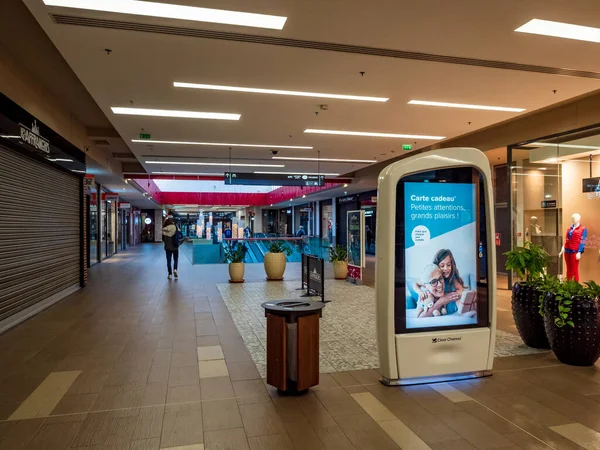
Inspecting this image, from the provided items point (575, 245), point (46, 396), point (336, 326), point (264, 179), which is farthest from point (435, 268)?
point (264, 179)

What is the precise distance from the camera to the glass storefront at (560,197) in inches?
327

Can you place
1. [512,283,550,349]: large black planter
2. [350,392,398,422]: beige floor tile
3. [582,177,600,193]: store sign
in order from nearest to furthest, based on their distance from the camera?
[350,392,398,422]: beige floor tile < [512,283,550,349]: large black planter < [582,177,600,193]: store sign

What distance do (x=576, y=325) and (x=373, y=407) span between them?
91.7 inches

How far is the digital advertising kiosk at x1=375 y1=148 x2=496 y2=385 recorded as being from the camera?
363cm

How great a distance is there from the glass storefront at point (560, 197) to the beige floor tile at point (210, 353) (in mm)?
6285

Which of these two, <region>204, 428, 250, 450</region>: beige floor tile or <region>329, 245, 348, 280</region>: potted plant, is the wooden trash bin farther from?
<region>329, 245, 348, 280</region>: potted plant

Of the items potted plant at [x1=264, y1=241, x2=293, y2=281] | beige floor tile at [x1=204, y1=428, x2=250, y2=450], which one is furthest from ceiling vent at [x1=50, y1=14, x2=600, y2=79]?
potted plant at [x1=264, y1=241, x2=293, y2=281]

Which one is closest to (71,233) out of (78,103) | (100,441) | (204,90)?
(78,103)

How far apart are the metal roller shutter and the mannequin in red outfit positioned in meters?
9.58

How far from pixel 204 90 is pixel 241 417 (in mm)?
4595

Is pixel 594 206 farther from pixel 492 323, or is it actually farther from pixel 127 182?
pixel 127 182

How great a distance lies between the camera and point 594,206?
8359mm

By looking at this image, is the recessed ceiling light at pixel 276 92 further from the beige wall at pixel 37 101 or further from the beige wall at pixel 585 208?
the beige wall at pixel 585 208

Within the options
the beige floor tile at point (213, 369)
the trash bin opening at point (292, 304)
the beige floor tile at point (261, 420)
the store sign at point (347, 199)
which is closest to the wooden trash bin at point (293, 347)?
the trash bin opening at point (292, 304)
